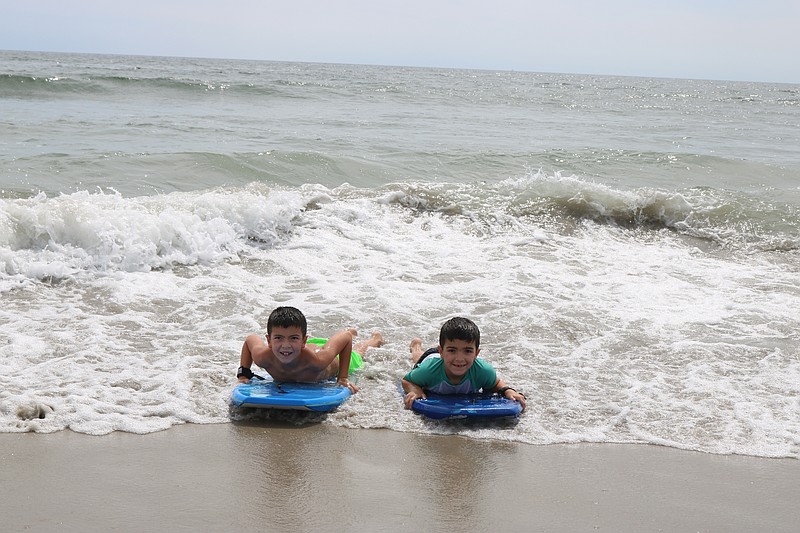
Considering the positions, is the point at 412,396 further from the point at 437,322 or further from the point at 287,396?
the point at 437,322

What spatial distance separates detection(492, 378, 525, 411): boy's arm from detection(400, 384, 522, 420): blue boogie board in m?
0.04

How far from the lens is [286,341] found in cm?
494

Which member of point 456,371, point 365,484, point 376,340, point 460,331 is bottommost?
point 365,484

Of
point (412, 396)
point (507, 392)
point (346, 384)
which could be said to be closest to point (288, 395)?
point (346, 384)

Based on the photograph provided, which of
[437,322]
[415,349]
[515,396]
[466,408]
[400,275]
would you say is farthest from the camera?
[400,275]

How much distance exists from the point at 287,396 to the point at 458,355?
3.64 ft

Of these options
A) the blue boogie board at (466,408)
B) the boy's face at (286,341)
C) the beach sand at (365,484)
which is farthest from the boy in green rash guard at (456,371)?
the boy's face at (286,341)

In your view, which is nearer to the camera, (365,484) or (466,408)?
(365,484)

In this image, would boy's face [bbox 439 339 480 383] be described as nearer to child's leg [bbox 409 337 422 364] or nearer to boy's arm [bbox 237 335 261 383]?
child's leg [bbox 409 337 422 364]

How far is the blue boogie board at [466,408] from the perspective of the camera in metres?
4.66

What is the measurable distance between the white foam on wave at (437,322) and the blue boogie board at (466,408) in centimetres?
8

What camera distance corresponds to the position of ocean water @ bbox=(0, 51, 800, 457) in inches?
191

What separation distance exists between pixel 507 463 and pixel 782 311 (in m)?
4.33

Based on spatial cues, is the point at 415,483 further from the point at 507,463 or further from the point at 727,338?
the point at 727,338
